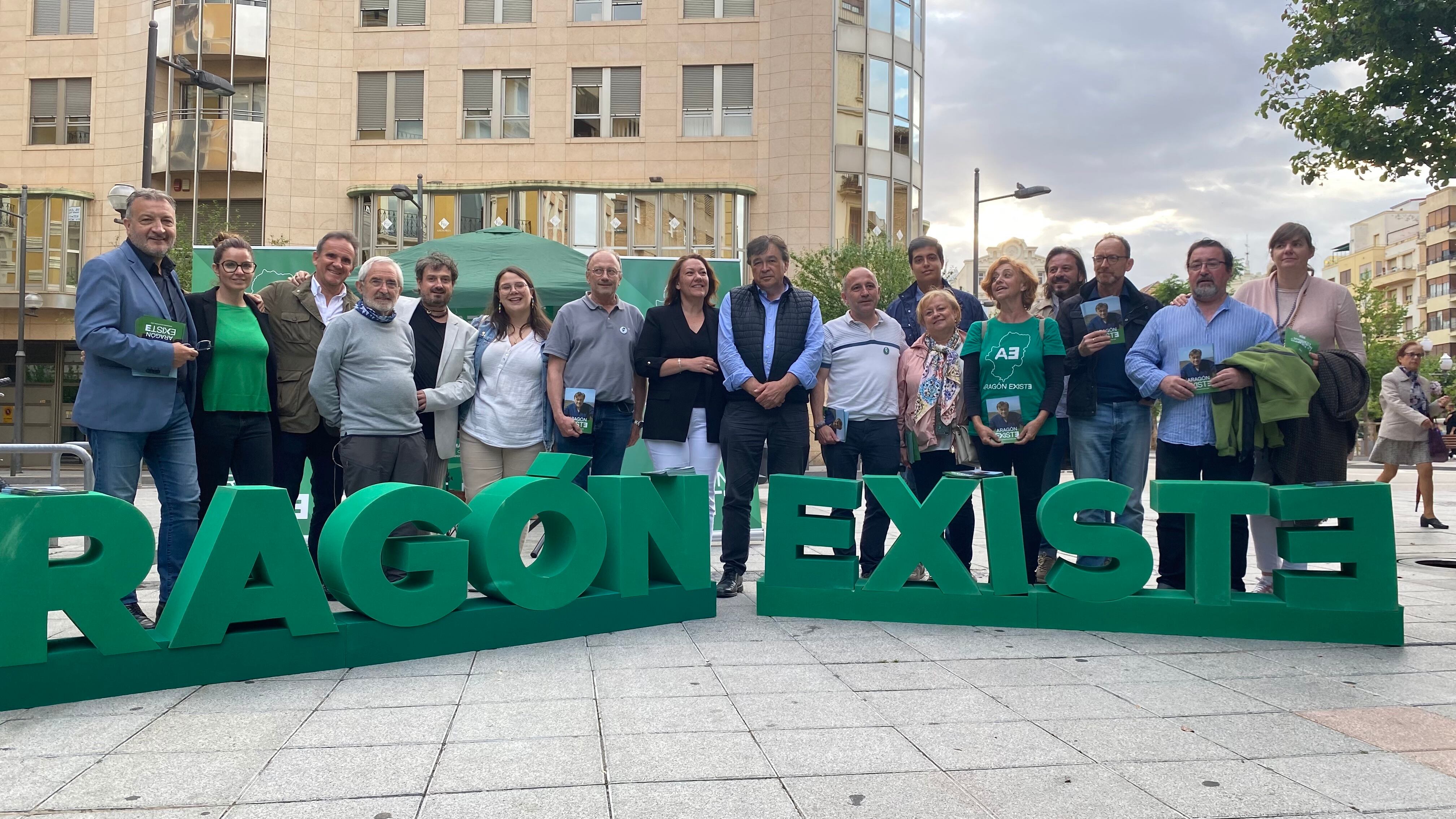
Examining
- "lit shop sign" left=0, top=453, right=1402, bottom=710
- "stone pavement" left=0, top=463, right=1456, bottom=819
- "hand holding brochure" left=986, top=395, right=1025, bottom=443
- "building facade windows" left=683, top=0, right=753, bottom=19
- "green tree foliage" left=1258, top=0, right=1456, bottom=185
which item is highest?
"building facade windows" left=683, top=0, right=753, bottom=19

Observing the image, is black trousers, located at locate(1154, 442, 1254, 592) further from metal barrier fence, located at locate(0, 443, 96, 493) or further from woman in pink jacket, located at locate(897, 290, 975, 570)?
metal barrier fence, located at locate(0, 443, 96, 493)

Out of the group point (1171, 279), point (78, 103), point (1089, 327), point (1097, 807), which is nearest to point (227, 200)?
point (78, 103)

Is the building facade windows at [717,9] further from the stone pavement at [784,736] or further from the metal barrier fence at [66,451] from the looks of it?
the stone pavement at [784,736]

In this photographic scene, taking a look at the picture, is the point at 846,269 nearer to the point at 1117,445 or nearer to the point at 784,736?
the point at 1117,445

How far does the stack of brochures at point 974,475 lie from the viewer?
526 cm

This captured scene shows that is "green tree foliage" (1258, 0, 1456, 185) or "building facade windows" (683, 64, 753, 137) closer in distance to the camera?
"green tree foliage" (1258, 0, 1456, 185)

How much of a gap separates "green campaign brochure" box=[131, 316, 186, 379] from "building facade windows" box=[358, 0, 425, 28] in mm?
28831

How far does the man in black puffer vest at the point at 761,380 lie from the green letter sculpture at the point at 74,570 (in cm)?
298

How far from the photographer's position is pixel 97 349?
4547 millimetres

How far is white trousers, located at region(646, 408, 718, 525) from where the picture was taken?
6078mm

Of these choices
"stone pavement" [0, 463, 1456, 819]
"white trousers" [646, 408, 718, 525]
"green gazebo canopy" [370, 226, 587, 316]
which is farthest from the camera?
"green gazebo canopy" [370, 226, 587, 316]

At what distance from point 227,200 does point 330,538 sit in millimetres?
29077

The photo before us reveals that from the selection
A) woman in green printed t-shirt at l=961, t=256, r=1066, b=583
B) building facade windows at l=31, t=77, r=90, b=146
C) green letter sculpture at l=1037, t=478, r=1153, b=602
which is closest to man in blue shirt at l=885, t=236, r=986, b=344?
woman in green printed t-shirt at l=961, t=256, r=1066, b=583

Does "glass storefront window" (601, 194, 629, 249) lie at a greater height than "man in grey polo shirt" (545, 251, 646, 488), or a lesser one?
greater
